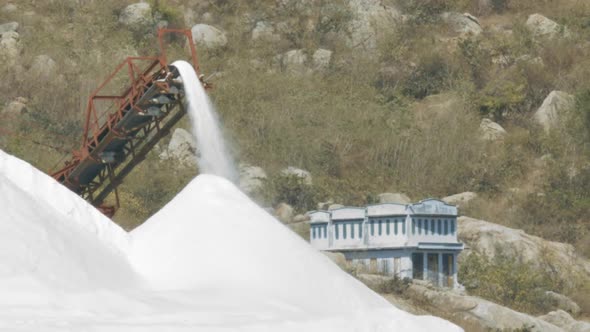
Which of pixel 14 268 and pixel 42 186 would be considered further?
pixel 42 186

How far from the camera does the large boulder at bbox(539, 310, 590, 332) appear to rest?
17.3m

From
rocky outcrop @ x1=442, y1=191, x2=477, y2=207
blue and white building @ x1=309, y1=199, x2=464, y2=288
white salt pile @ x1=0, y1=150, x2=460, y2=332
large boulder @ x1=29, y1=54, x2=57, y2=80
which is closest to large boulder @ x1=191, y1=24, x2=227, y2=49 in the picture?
large boulder @ x1=29, y1=54, x2=57, y2=80

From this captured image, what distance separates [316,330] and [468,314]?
11504mm

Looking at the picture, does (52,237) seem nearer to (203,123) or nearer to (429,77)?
(203,123)

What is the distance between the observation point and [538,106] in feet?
97.2

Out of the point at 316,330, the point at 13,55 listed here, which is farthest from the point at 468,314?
the point at 13,55

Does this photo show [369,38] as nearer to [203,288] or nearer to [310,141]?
[310,141]

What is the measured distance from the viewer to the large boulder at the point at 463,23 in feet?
109

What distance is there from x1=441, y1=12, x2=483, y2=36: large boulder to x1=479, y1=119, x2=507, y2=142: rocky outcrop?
5093 mm

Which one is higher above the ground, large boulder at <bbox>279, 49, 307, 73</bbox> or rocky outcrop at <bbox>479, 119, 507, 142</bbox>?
large boulder at <bbox>279, 49, 307, 73</bbox>

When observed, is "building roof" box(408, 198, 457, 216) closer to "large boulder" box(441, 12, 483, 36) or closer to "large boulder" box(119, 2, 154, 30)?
"large boulder" box(441, 12, 483, 36)

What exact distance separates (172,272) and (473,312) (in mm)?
11179

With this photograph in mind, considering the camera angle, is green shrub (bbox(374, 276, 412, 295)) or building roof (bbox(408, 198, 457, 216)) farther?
building roof (bbox(408, 198, 457, 216))

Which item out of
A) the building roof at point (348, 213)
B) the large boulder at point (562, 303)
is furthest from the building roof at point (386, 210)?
the large boulder at point (562, 303)
